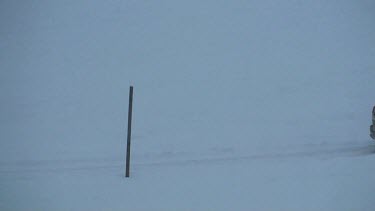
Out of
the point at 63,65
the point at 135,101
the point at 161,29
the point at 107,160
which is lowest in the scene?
the point at 107,160

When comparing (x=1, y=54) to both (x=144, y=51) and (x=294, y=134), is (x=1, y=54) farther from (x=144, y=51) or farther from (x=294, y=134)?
(x=294, y=134)

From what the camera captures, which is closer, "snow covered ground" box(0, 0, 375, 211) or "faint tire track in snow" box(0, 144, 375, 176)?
"snow covered ground" box(0, 0, 375, 211)

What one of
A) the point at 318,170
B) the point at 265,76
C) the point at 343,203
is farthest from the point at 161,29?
the point at 343,203

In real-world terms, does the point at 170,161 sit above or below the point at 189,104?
below

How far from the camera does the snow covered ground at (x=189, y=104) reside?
7062 mm

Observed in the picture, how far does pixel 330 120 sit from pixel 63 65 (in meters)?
14.5

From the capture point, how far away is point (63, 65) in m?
25.5

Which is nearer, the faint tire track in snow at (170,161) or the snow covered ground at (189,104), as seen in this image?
the snow covered ground at (189,104)

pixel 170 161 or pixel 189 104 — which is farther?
pixel 189 104

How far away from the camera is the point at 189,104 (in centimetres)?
1909

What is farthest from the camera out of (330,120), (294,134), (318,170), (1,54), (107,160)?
(1,54)

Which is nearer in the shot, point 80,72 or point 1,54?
point 80,72

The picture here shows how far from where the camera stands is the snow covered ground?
23.2 ft

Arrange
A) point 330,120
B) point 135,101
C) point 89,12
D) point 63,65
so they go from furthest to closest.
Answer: point 89,12, point 63,65, point 135,101, point 330,120
